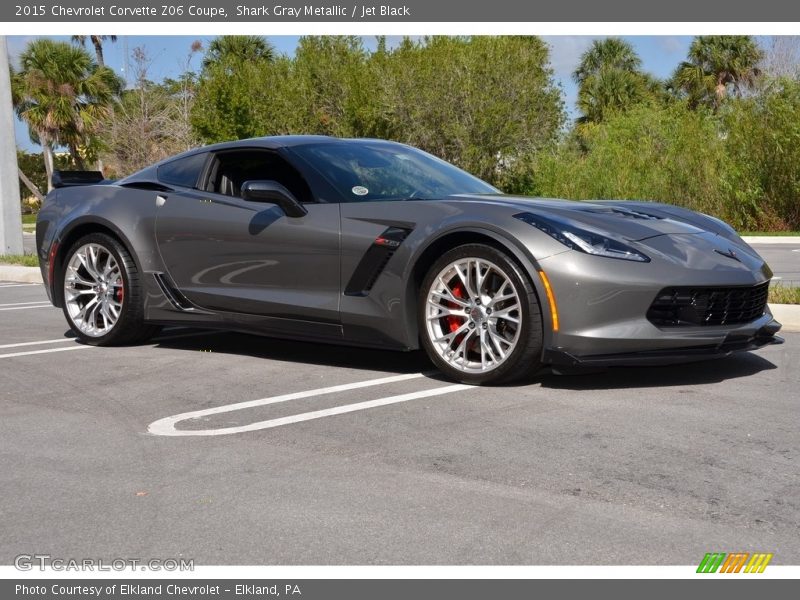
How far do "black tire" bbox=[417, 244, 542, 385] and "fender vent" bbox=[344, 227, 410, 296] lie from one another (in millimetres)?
260

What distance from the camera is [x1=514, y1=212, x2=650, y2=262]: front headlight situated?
5.62 metres

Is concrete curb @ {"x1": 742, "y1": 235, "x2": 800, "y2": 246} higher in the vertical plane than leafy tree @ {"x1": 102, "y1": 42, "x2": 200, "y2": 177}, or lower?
lower

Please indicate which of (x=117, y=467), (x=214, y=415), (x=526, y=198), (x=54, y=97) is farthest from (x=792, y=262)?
(x=54, y=97)

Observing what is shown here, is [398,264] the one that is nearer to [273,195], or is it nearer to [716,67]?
[273,195]

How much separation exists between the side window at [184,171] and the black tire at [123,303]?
1.93ft

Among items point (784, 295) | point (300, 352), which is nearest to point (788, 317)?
point (784, 295)

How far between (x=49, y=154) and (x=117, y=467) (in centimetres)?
4783

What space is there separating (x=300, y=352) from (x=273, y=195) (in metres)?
1.36

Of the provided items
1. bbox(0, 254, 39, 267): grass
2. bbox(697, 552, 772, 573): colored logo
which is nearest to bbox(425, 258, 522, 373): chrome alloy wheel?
bbox(697, 552, 772, 573): colored logo

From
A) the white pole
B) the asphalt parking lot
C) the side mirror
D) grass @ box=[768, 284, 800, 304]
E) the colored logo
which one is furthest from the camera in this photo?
the white pole

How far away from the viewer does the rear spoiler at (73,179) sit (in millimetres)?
8258

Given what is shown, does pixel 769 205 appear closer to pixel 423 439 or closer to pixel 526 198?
pixel 526 198

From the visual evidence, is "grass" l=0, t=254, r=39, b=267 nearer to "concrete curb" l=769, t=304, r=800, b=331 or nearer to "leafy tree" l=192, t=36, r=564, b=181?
"concrete curb" l=769, t=304, r=800, b=331

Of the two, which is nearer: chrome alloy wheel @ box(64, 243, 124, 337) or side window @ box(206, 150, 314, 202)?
side window @ box(206, 150, 314, 202)
